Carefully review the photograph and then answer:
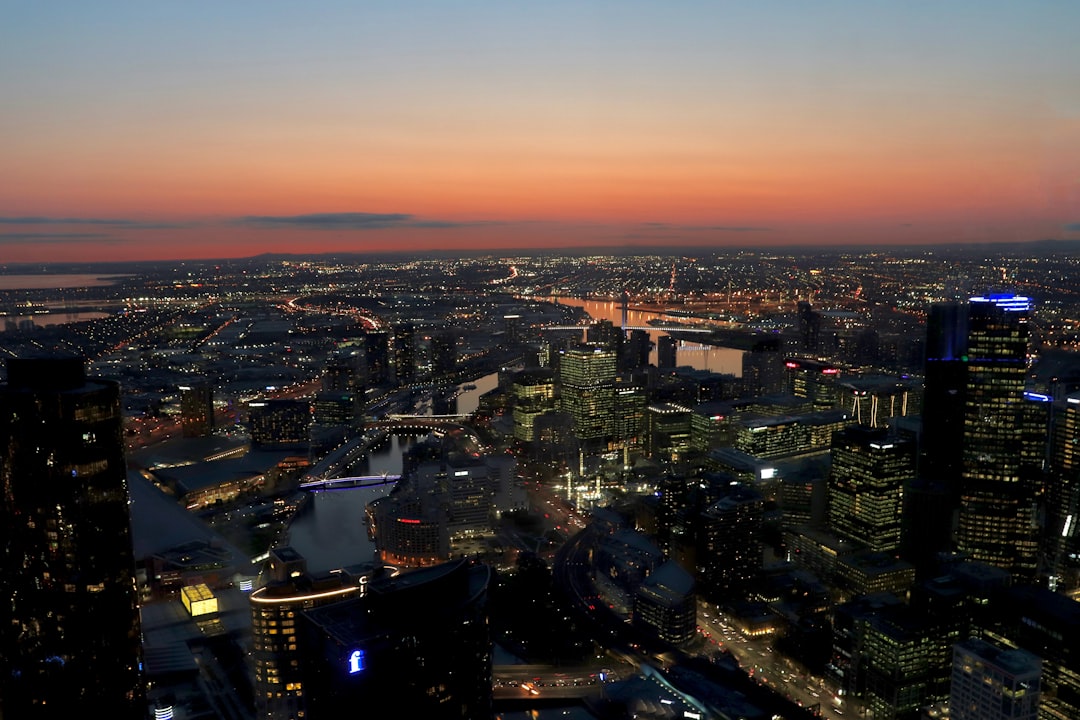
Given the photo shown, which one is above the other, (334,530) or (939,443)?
(939,443)

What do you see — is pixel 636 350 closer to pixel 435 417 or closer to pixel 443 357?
pixel 443 357

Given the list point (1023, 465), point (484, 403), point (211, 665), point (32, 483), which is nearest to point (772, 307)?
point (484, 403)

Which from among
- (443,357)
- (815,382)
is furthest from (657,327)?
(815,382)

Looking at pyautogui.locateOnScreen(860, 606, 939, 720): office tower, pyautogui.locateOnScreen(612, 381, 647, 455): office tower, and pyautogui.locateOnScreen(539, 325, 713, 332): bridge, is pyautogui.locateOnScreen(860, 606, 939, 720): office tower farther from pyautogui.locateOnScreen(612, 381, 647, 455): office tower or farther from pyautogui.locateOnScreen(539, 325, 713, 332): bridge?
pyautogui.locateOnScreen(539, 325, 713, 332): bridge

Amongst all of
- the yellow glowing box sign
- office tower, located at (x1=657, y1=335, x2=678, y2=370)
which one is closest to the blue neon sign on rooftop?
the yellow glowing box sign

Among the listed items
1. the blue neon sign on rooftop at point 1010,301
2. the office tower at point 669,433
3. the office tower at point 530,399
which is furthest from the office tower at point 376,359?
the blue neon sign on rooftop at point 1010,301
